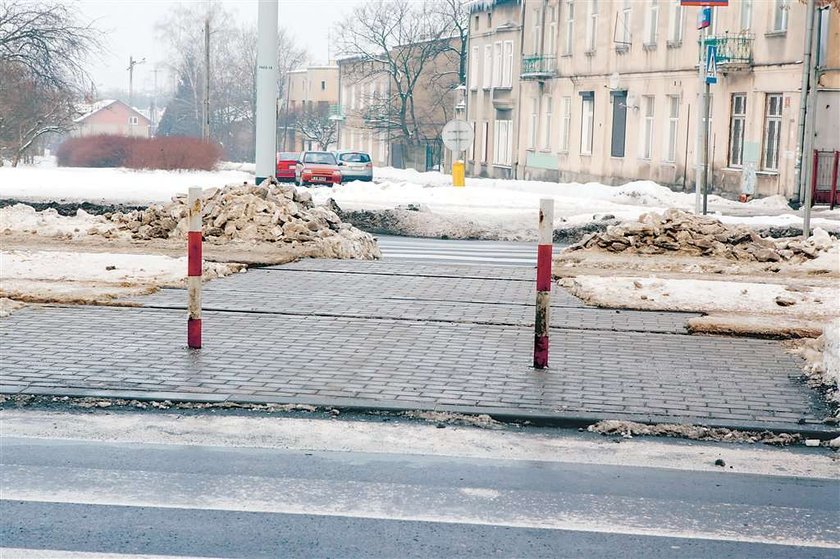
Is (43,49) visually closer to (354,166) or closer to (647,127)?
(354,166)

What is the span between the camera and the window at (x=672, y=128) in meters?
40.9

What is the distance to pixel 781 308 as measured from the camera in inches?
452

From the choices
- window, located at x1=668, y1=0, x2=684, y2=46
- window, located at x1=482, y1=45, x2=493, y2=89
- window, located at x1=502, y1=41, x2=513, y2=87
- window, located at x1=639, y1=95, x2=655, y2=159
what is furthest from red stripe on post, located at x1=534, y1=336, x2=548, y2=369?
window, located at x1=482, y1=45, x2=493, y2=89

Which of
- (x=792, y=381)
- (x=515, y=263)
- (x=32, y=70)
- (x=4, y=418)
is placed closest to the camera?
(x=4, y=418)

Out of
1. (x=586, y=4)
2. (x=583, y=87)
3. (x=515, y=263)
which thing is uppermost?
(x=586, y=4)

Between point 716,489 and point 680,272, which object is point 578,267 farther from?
point 716,489

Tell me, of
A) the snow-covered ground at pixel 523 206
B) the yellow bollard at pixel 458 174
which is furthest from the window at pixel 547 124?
the yellow bollard at pixel 458 174

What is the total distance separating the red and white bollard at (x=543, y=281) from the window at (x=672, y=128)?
33.3 metres

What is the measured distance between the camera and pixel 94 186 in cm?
3116

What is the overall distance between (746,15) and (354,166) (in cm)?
2040

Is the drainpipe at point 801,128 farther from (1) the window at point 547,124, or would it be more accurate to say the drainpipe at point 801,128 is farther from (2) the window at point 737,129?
(1) the window at point 547,124

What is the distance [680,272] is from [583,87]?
117ft

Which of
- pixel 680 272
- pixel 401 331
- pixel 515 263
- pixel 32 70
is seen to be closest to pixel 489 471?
pixel 401 331

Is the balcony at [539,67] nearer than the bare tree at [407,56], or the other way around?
the balcony at [539,67]
